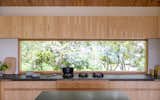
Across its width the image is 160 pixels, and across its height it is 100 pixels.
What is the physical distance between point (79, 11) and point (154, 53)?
5.26 feet

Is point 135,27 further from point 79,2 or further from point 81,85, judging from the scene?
point 81,85

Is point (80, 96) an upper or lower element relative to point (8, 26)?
lower

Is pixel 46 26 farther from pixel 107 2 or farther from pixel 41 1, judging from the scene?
pixel 107 2

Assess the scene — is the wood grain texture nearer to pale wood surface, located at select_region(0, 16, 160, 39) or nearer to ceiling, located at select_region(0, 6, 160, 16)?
ceiling, located at select_region(0, 6, 160, 16)

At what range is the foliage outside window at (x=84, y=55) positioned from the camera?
5.34 metres

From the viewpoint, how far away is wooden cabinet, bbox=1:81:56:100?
455cm

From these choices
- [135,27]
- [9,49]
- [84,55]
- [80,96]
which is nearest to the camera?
[80,96]

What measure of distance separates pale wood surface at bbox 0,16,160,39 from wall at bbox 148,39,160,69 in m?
0.43

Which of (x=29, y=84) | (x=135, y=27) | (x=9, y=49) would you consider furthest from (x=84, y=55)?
(x=9, y=49)

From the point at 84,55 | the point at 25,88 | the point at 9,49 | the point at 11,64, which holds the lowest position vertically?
the point at 25,88

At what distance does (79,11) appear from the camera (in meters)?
5.24

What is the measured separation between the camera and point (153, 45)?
5254 mm

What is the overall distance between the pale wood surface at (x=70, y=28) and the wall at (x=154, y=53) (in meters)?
0.43

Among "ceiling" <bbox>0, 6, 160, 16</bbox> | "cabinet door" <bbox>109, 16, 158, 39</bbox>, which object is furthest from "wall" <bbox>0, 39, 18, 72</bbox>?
"cabinet door" <bbox>109, 16, 158, 39</bbox>
